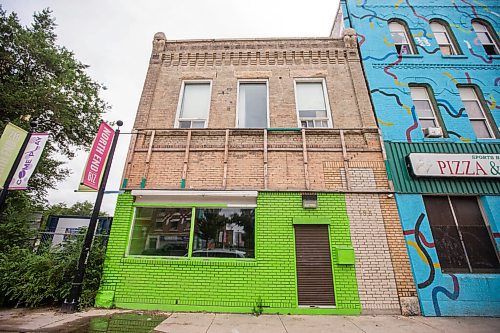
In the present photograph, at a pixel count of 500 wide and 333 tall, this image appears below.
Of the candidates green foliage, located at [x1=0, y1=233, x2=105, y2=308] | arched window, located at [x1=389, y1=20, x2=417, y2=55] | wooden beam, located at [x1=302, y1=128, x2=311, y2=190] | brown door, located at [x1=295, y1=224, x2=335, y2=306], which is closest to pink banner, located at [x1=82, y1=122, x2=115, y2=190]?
green foliage, located at [x1=0, y1=233, x2=105, y2=308]

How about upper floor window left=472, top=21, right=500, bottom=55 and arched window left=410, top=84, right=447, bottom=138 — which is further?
upper floor window left=472, top=21, right=500, bottom=55

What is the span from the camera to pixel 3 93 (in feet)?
33.8

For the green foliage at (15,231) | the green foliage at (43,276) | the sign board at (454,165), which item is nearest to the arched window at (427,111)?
the sign board at (454,165)

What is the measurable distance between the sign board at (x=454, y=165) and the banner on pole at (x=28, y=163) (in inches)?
421

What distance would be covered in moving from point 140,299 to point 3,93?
1242 centimetres

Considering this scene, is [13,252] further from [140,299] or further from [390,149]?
[390,149]

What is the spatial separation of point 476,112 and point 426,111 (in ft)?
6.04

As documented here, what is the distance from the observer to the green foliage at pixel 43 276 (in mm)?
5223

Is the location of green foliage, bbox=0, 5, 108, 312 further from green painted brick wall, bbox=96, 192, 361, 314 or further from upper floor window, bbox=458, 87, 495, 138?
upper floor window, bbox=458, 87, 495, 138

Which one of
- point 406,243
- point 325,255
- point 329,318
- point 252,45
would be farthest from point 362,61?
point 329,318

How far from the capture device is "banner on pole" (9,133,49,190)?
5.60 meters

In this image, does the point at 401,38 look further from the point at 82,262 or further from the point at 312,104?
the point at 82,262

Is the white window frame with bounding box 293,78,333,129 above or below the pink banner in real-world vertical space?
above

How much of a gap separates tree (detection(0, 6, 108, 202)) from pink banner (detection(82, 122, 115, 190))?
284 inches
